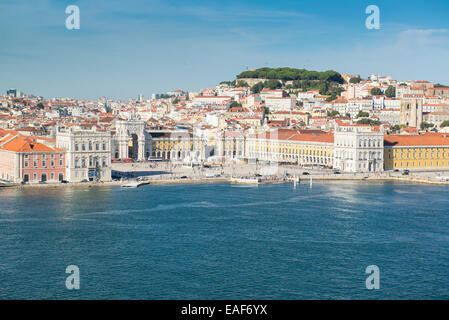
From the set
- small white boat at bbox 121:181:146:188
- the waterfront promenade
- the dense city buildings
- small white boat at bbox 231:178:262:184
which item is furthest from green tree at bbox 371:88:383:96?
small white boat at bbox 121:181:146:188

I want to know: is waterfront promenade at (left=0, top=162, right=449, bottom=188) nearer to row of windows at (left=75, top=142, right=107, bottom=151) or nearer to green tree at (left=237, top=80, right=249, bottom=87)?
row of windows at (left=75, top=142, right=107, bottom=151)

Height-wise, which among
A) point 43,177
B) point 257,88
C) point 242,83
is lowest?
point 43,177

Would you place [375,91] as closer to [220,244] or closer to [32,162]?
[32,162]

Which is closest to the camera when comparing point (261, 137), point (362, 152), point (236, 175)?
point (236, 175)

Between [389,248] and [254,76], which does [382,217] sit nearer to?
[389,248]

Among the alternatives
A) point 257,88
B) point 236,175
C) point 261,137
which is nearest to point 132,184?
point 236,175

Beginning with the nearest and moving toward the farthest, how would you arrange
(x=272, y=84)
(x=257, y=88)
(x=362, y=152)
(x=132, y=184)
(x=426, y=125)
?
(x=132, y=184) → (x=362, y=152) → (x=426, y=125) → (x=272, y=84) → (x=257, y=88)
